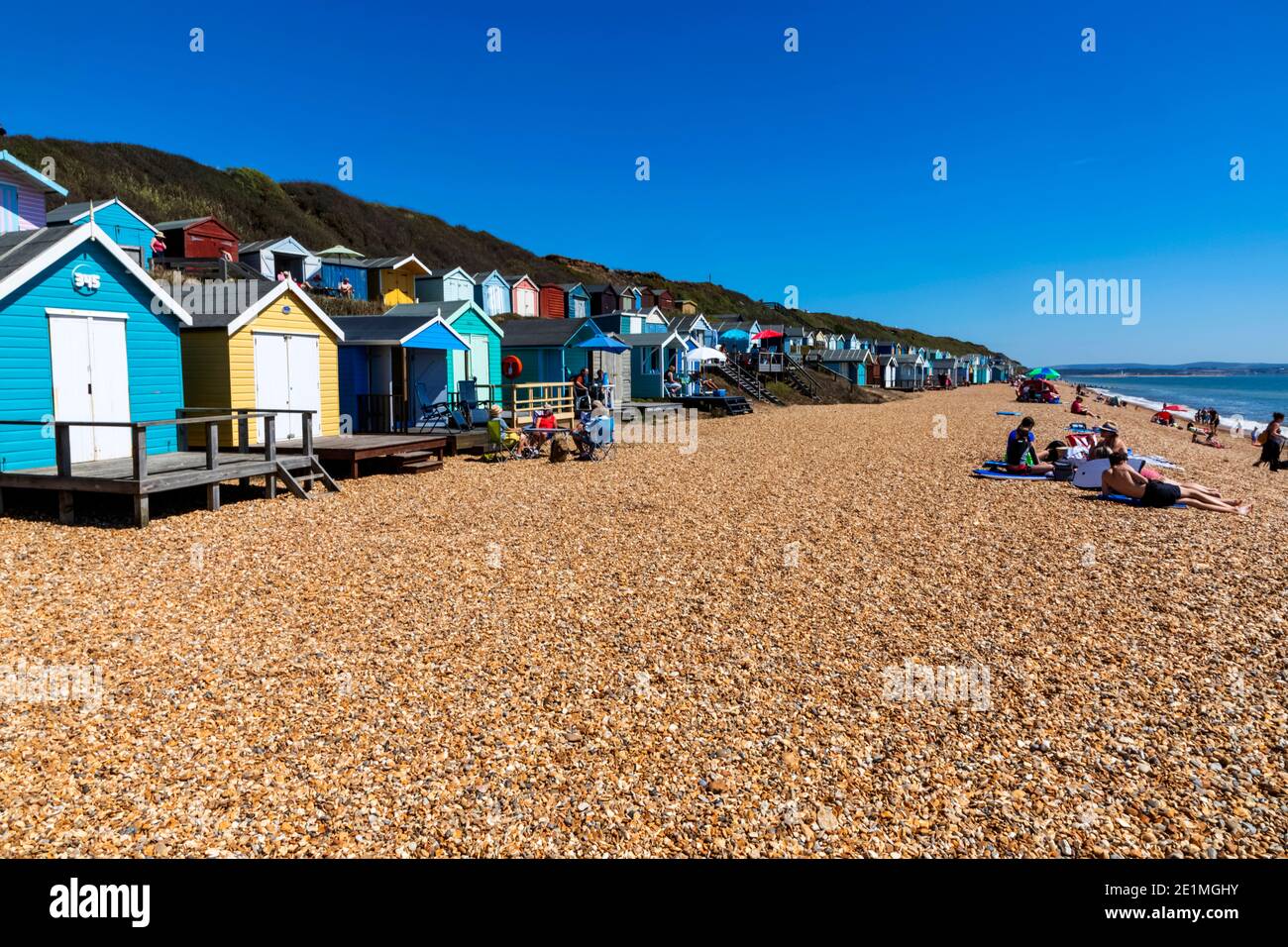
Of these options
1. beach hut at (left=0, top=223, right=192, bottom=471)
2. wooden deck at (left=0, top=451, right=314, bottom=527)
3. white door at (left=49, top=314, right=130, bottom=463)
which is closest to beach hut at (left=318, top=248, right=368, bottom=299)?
beach hut at (left=0, top=223, right=192, bottom=471)

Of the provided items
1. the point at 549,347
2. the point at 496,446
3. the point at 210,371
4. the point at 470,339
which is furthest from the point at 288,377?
the point at 549,347

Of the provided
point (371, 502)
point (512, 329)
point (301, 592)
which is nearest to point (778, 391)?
point (512, 329)

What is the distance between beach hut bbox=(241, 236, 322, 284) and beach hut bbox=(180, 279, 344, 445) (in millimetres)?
28208

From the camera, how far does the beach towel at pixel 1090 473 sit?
1436 centimetres

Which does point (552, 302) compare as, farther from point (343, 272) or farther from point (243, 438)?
point (243, 438)

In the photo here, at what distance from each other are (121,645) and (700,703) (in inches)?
183

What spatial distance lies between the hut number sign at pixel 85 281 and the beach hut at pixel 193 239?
108 ft

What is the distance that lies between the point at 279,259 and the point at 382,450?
34872mm

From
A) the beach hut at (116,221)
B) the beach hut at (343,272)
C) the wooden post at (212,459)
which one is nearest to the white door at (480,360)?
the wooden post at (212,459)

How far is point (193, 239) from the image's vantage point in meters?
43.2

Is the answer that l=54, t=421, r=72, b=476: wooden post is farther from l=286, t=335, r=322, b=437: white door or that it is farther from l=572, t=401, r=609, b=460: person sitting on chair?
l=572, t=401, r=609, b=460: person sitting on chair

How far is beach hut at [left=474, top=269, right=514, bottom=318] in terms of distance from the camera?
53562 millimetres
